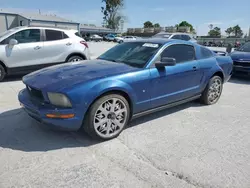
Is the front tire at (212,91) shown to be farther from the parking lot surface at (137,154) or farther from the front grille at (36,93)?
the front grille at (36,93)

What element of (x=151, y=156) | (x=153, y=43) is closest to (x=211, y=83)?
(x=153, y=43)

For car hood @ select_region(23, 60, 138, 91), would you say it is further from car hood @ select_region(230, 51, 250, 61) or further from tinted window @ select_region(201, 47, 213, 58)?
car hood @ select_region(230, 51, 250, 61)

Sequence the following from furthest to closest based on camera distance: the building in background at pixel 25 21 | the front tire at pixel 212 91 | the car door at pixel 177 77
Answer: the building in background at pixel 25 21 → the front tire at pixel 212 91 → the car door at pixel 177 77

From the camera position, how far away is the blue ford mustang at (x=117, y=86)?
9.61 ft

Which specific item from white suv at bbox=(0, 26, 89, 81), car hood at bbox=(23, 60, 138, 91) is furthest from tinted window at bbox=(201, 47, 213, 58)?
white suv at bbox=(0, 26, 89, 81)

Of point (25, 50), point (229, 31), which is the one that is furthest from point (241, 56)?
point (229, 31)

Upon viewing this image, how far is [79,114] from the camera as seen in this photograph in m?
2.94

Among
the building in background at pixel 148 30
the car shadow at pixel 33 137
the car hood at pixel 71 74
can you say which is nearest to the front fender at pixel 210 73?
the car shadow at pixel 33 137

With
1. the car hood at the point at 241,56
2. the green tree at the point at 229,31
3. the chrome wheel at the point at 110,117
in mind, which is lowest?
the chrome wheel at the point at 110,117

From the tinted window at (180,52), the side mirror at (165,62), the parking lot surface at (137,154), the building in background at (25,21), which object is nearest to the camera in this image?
the parking lot surface at (137,154)

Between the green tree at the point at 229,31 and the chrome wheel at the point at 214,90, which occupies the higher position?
the green tree at the point at 229,31

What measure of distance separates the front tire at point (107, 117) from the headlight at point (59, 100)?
1.06ft

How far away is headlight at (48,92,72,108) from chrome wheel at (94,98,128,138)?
0.44 metres

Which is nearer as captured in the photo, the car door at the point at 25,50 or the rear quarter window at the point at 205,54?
the rear quarter window at the point at 205,54
